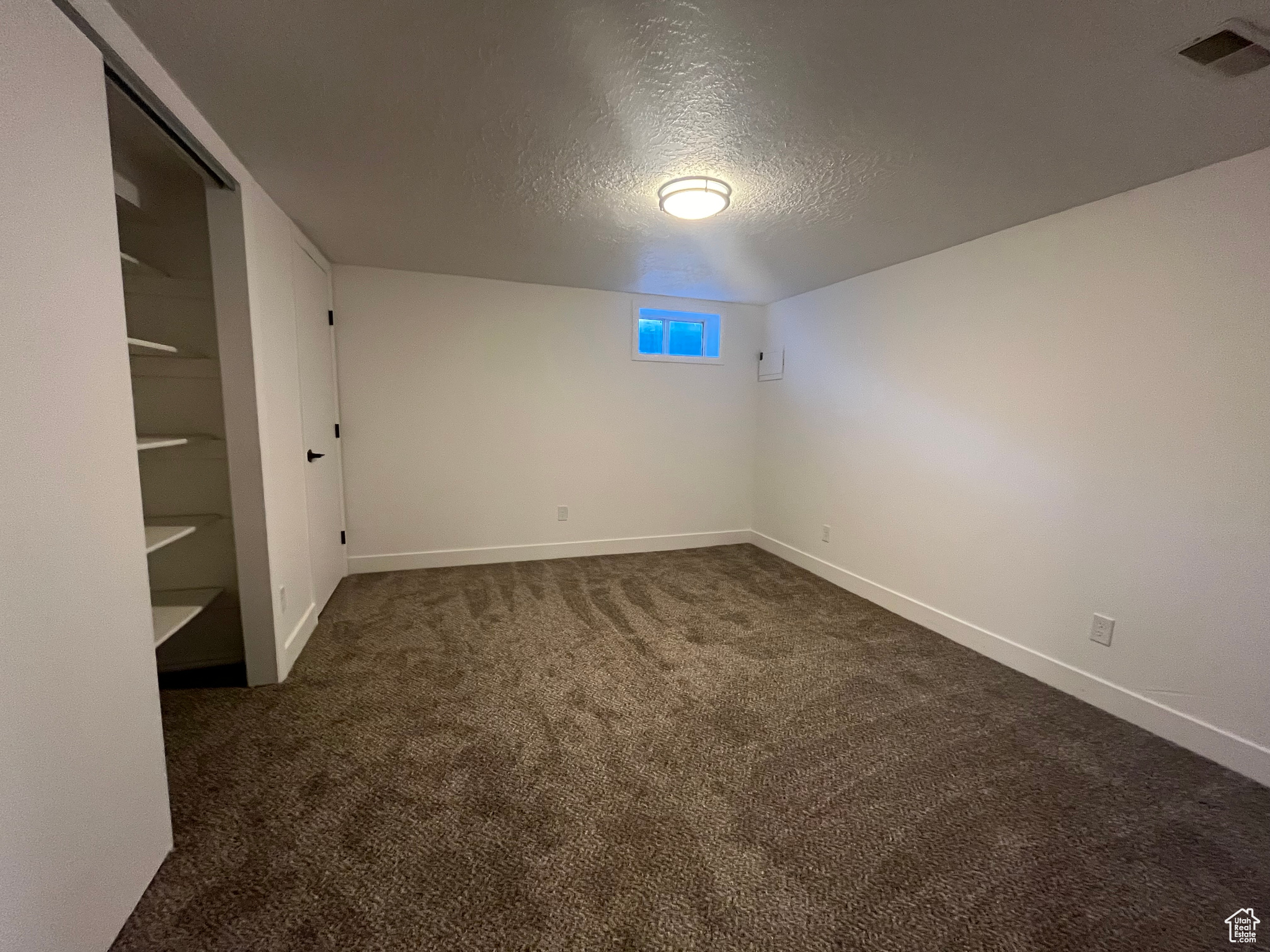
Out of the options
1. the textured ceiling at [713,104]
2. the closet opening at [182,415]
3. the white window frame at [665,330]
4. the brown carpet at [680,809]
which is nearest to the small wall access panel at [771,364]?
the white window frame at [665,330]

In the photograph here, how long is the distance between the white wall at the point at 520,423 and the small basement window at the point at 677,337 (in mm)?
70

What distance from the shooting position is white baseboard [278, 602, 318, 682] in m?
2.31

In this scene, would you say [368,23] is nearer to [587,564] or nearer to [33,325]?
[33,325]

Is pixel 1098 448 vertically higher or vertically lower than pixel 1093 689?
higher

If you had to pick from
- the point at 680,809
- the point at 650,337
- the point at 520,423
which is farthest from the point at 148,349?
the point at 650,337

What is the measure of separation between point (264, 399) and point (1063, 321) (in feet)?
11.9

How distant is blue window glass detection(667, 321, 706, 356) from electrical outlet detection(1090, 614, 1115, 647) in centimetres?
318

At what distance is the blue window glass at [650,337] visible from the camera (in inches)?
166

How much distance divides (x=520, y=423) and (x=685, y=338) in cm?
165

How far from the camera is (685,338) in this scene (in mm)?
4438

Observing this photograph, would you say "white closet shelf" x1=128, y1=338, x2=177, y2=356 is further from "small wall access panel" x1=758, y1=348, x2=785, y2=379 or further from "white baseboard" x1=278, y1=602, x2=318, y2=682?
"small wall access panel" x1=758, y1=348, x2=785, y2=379

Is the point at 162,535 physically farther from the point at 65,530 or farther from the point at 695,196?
the point at 695,196

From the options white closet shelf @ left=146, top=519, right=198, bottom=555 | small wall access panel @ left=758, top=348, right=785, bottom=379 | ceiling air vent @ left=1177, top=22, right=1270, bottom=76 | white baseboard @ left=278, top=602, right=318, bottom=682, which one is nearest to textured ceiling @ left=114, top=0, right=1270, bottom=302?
ceiling air vent @ left=1177, top=22, right=1270, bottom=76

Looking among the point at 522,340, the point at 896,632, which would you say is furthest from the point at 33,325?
the point at 896,632
